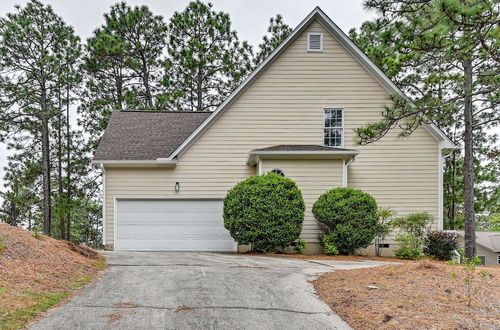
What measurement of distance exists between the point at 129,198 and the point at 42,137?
10.3m

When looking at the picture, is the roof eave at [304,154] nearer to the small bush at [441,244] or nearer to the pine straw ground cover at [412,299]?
the small bush at [441,244]

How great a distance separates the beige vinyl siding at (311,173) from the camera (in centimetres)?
1235

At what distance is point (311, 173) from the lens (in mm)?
12375

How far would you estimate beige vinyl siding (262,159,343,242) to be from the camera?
1235cm

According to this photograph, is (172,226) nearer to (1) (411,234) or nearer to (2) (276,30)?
(1) (411,234)

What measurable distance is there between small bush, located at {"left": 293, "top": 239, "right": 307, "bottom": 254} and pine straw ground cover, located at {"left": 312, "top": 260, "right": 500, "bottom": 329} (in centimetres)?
486

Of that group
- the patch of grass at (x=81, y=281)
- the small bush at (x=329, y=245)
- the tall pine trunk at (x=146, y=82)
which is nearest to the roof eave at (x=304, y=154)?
the small bush at (x=329, y=245)

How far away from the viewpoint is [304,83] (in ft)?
43.7

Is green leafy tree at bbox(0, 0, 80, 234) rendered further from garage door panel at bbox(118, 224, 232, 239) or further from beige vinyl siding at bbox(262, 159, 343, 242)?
beige vinyl siding at bbox(262, 159, 343, 242)

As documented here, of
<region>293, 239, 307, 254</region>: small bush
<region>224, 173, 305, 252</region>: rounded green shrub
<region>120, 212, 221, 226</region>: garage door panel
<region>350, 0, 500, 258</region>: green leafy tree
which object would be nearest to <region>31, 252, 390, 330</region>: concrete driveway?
<region>224, 173, 305, 252</region>: rounded green shrub

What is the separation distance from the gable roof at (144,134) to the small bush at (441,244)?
9264 millimetres

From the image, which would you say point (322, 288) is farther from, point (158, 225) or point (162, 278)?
point (158, 225)

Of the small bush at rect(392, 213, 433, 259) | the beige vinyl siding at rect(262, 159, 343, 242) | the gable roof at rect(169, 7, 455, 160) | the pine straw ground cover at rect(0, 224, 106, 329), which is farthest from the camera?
the gable roof at rect(169, 7, 455, 160)

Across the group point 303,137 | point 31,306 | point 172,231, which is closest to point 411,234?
point 303,137
